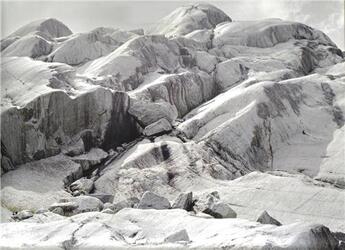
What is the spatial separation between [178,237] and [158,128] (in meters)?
23.2

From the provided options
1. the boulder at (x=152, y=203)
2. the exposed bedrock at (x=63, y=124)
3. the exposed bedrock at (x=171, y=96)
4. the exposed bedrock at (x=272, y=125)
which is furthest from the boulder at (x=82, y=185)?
the exposed bedrock at (x=272, y=125)

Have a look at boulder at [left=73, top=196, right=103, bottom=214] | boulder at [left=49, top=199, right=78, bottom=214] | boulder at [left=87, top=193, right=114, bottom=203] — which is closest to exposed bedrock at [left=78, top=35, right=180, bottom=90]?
boulder at [left=87, top=193, right=114, bottom=203]

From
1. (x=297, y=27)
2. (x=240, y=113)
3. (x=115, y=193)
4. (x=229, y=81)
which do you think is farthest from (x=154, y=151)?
(x=297, y=27)

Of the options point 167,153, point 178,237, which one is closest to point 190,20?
point 167,153

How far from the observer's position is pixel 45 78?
154 ft

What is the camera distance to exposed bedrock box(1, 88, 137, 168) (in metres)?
42.0

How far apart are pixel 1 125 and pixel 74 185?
25.6 ft

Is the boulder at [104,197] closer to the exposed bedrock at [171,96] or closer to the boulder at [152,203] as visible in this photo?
the boulder at [152,203]

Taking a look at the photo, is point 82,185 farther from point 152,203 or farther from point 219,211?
point 219,211

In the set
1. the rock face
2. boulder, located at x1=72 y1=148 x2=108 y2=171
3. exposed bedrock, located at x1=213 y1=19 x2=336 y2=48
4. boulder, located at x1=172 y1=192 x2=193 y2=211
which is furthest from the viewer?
exposed bedrock, located at x1=213 y1=19 x2=336 y2=48

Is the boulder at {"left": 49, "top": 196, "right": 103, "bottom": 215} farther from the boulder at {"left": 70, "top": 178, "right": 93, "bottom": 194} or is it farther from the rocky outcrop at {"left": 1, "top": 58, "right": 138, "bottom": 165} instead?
the rocky outcrop at {"left": 1, "top": 58, "right": 138, "bottom": 165}

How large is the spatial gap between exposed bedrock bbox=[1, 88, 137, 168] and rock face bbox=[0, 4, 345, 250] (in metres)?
0.09

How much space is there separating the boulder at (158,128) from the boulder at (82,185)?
7.59 meters

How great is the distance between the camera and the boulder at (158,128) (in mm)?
44938
